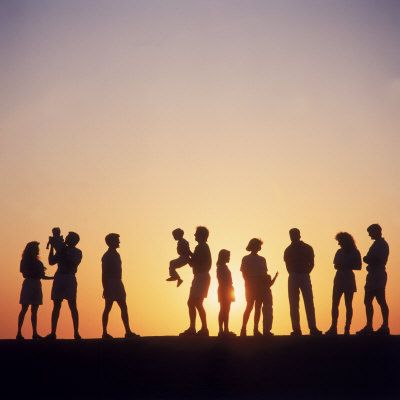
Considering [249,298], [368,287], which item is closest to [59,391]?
[249,298]

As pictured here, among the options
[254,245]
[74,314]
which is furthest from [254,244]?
[74,314]

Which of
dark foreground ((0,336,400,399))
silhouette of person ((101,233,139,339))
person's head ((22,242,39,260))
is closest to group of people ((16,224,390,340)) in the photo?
silhouette of person ((101,233,139,339))

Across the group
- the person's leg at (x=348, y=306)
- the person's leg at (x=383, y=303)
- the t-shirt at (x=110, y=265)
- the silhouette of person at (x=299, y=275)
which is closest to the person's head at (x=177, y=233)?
the t-shirt at (x=110, y=265)

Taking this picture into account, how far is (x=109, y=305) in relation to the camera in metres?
15.1

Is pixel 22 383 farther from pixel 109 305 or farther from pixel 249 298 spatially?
pixel 249 298

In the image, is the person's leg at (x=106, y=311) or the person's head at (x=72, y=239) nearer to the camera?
the person's leg at (x=106, y=311)

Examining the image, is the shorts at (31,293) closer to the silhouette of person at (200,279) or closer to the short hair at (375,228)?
the silhouette of person at (200,279)

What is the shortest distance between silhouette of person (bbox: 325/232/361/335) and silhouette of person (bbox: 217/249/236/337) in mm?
2070

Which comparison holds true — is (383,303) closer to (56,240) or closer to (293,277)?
(293,277)

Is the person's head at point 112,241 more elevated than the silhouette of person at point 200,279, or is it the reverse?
the person's head at point 112,241

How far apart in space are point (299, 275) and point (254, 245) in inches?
43.0

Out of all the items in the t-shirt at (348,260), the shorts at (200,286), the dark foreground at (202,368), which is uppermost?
the t-shirt at (348,260)

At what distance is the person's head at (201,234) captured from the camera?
15.1 meters

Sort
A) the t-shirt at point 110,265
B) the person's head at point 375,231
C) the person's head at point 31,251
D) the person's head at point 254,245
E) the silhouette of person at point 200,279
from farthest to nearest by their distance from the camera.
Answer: the person's head at point 31,251
the person's head at point 254,245
the t-shirt at point 110,265
the person's head at point 375,231
the silhouette of person at point 200,279
